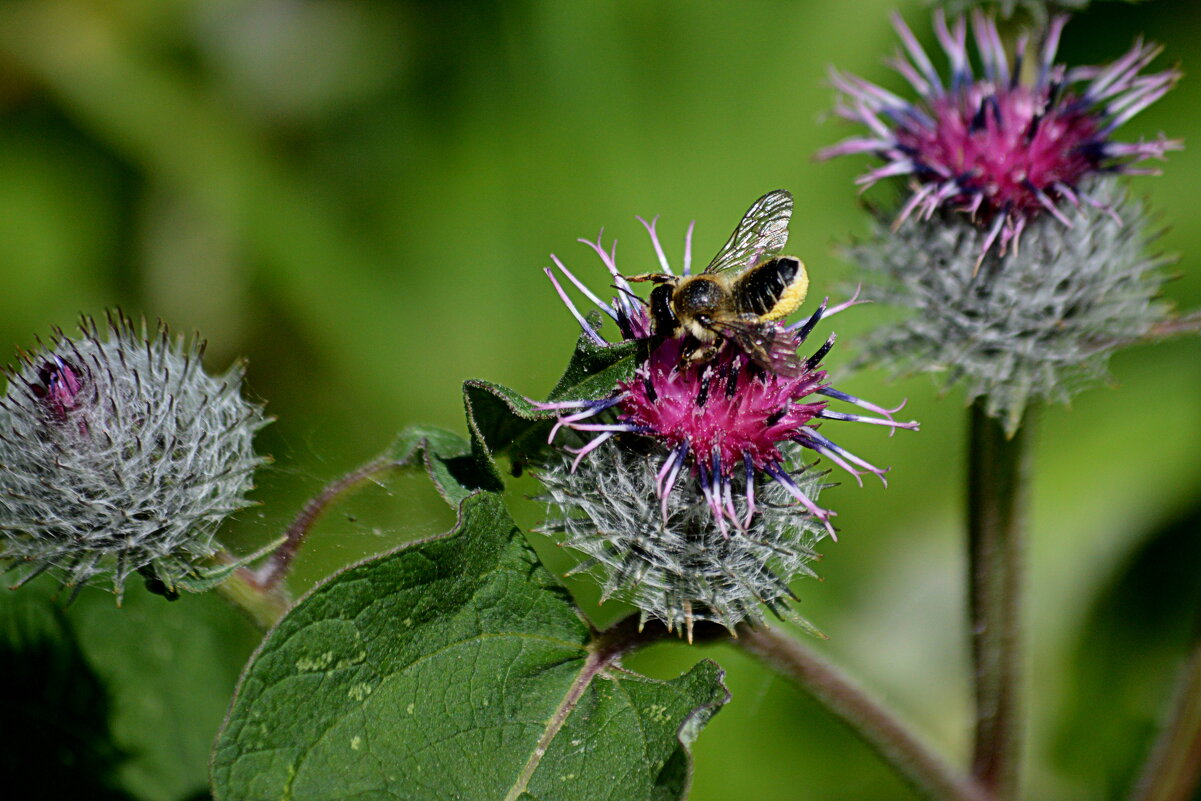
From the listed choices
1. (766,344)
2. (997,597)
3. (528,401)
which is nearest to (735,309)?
(766,344)

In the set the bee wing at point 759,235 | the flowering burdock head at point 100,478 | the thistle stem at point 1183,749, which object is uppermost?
the bee wing at point 759,235

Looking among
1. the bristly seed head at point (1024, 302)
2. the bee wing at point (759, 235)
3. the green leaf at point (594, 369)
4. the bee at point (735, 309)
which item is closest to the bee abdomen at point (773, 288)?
the bee at point (735, 309)

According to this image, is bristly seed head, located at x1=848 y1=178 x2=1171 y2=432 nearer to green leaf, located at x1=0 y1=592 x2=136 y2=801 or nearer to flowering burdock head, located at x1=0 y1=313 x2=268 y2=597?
flowering burdock head, located at x1=0 y1=313 x2=268 y2=597

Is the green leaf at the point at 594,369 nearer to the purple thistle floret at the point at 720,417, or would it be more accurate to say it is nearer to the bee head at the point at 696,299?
the purple thistle floret at the point at 720,417

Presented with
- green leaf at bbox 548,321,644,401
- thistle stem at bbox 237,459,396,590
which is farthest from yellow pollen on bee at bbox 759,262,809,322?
thistle stem at bbox 237,459,396,590

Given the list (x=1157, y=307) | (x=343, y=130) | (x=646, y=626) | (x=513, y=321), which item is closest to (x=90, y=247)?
(x=343, y=130)

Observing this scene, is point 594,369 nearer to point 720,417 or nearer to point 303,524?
point 720,417
